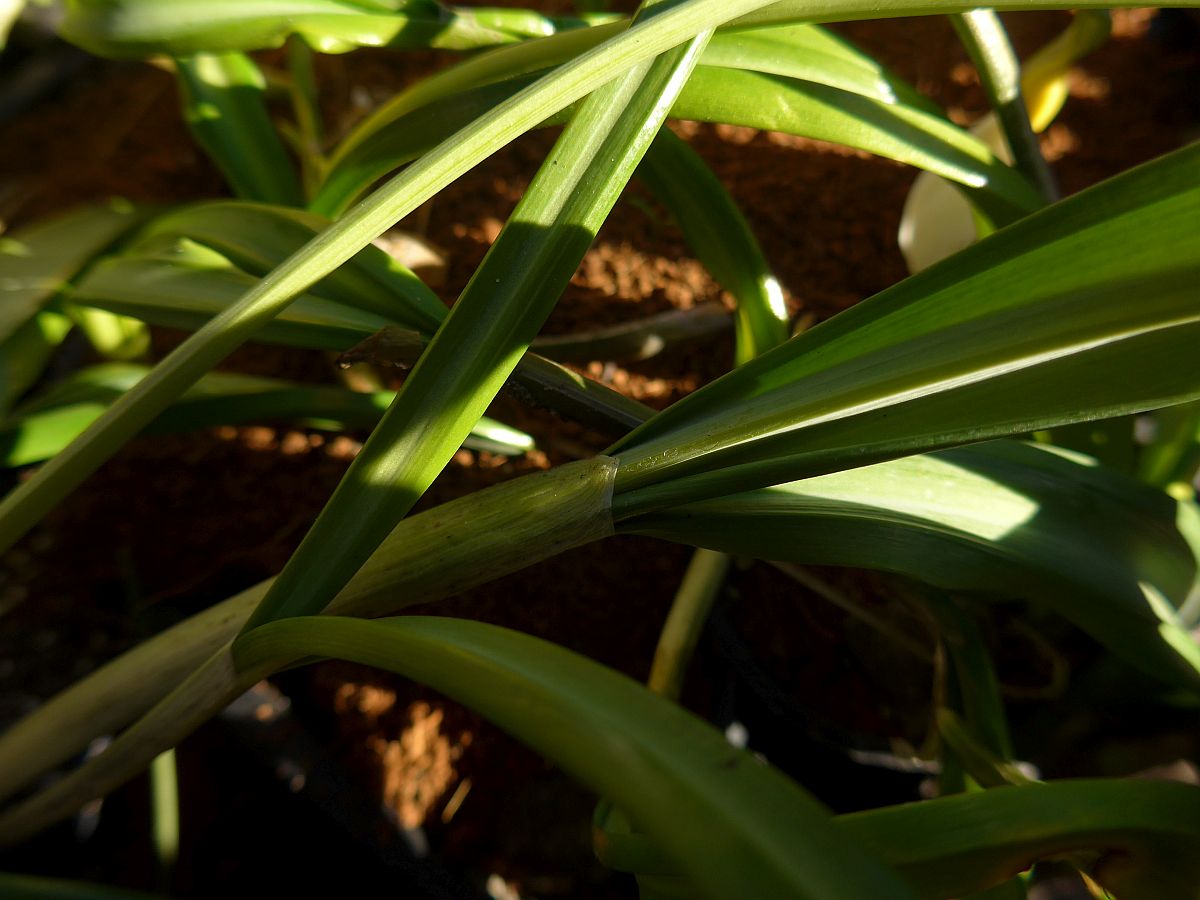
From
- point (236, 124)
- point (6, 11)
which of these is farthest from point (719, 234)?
point (6, 11)

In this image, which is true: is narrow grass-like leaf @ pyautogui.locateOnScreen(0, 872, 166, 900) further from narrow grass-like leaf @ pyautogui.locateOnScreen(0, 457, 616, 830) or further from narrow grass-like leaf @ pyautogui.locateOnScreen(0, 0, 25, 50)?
narrow grass-like leaf @ pyautogui.locateOnScreen(0, 0, 25, 50)

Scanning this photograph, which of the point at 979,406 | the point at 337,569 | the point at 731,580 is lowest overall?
the point at 731,580

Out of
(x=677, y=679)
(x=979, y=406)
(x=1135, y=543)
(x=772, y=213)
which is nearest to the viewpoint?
(x=979, y=406)

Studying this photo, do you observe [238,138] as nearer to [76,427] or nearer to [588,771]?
[76,427]

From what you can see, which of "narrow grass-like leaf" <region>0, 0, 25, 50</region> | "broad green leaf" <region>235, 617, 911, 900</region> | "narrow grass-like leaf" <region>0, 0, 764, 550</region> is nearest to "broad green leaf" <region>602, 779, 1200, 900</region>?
"broad green leaf" <region>235, 617, 911, 900</region>

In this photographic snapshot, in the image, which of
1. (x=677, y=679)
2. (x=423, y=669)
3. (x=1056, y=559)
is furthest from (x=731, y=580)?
(x=423, y=669)

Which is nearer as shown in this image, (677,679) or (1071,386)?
(1071,386)

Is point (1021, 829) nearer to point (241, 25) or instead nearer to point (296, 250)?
point (296, 250)
